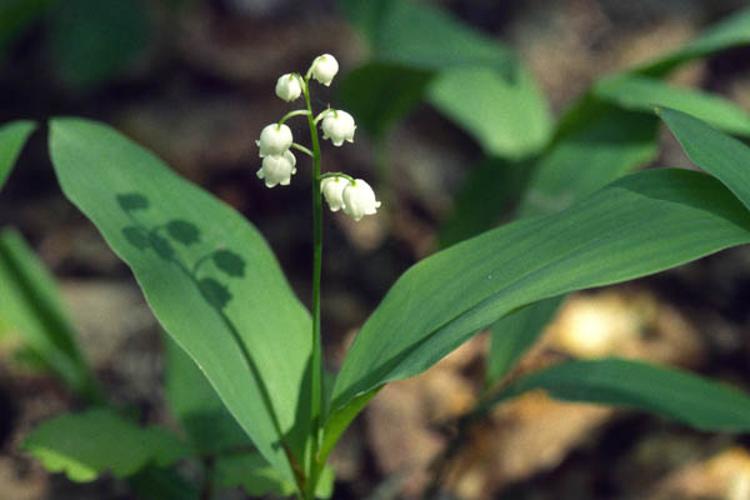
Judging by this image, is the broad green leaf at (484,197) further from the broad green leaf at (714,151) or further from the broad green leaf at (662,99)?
the broad green leaf at (714,151)

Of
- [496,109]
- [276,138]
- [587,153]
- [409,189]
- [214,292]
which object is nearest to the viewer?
[276,138]

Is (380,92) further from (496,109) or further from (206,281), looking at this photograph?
(206,281)

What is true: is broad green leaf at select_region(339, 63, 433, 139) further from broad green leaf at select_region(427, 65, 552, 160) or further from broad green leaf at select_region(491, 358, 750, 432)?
broad green leaf at select_region(491, 358, 750, 432)

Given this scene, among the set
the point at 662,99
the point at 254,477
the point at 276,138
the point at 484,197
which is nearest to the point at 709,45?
the point at 662,99

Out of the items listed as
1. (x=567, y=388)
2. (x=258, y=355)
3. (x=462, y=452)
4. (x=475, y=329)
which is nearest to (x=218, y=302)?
(x=258, y=355)

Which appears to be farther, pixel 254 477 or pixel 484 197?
pixel 484 197

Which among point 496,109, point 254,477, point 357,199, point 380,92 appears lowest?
point 254,477
